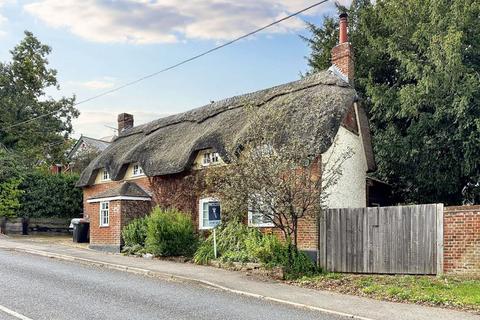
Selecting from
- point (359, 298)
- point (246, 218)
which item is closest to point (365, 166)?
point (246, 218)

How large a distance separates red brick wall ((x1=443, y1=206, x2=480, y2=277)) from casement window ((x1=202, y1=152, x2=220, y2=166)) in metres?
10.0

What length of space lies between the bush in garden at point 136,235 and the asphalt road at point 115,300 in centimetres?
611

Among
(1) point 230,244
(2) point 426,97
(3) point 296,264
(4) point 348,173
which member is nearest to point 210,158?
(1) point 230,244

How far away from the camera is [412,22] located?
2328 cm

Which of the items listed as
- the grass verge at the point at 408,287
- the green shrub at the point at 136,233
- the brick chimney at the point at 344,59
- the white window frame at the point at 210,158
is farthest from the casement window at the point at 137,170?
the grass verge at the point at 408,287

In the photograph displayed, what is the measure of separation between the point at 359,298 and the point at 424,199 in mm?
14018

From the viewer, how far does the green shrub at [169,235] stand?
1830 cm

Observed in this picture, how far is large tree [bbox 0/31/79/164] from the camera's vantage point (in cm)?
3753

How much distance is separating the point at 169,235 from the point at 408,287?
29.8ft

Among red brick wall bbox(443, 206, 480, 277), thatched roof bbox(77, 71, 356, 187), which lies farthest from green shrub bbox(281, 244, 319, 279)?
red brick wall bbox(443, 206, 480, 277)

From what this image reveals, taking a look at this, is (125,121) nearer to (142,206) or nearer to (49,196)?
(49,196)

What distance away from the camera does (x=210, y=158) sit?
21375 millimetres

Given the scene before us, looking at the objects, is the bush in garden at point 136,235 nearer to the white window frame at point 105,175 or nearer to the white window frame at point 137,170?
the white window frame at point 137,170

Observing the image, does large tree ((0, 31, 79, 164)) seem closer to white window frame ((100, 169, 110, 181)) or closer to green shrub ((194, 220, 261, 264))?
white window frame ((100, 169, 110, 181))
